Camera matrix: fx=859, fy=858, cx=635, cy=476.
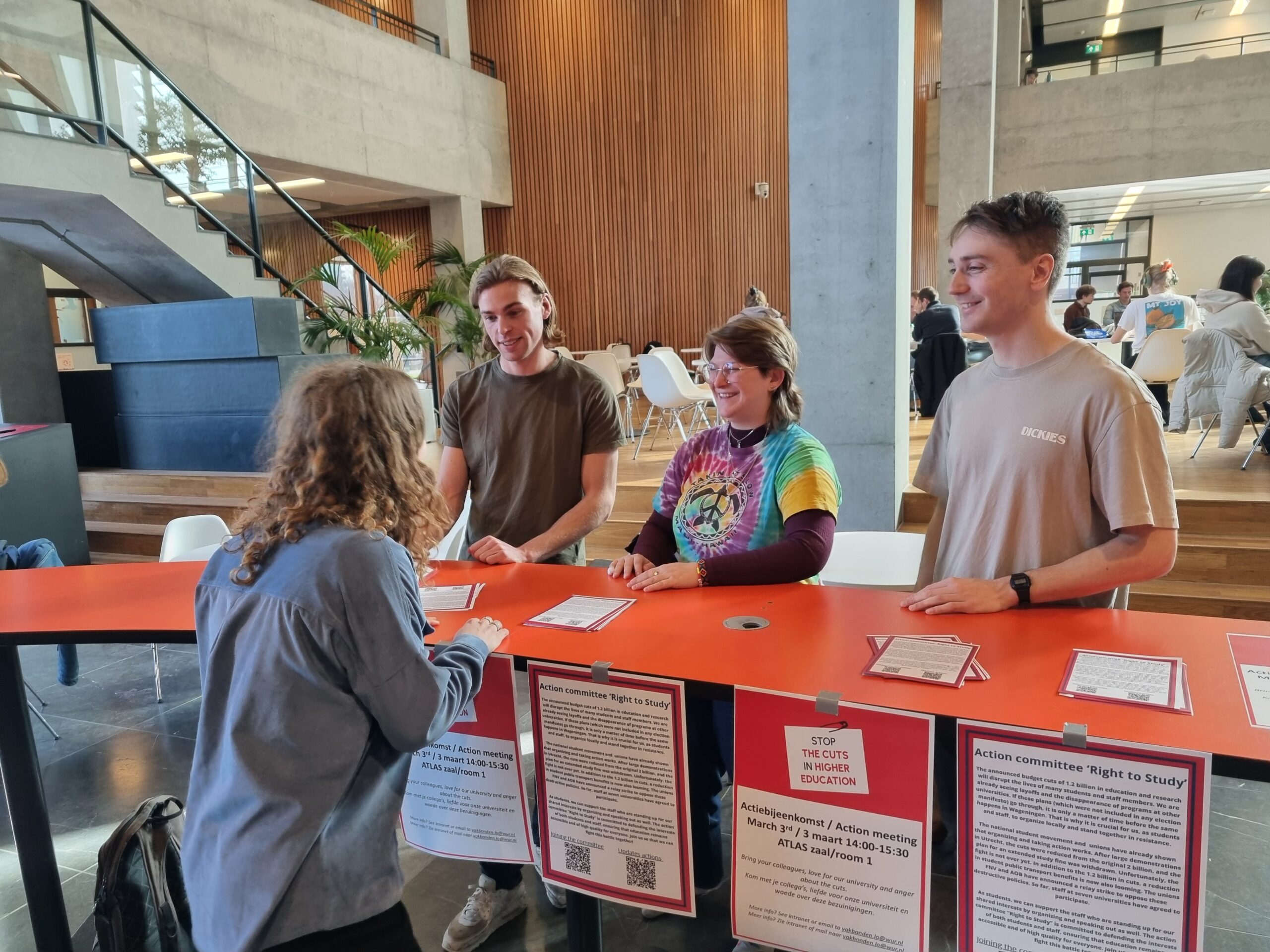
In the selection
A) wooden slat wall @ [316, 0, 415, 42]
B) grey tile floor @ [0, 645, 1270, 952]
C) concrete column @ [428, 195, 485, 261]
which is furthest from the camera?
concrete column @ [428, 195, 485, 261]

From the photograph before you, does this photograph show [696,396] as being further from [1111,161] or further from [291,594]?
[1111,161]

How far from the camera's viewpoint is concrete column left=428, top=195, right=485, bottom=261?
10523 millimetres

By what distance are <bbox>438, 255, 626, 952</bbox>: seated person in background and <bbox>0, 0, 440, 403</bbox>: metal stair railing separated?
4.83 meters

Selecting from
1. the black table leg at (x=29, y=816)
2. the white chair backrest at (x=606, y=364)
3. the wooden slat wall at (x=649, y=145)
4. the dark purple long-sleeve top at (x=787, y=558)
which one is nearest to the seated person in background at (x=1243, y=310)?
the white chair backrest at (x=606, y=364)

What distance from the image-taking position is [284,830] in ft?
3.71

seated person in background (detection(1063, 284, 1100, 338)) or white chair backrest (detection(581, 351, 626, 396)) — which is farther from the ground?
seated person in background (detection(1063, 284, 1100, 338))

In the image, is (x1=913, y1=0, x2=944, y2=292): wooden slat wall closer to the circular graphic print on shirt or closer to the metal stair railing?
the metal stair railing

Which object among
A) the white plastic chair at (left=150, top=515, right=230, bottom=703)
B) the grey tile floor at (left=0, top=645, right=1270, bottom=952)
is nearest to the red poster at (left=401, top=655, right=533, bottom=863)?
the grey tile floor at (left=0, top=645, right=1270, bottom=952)

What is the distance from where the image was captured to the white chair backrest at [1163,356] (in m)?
5.95

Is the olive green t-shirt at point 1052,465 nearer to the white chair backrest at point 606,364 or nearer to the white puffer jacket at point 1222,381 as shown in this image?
the white puffer jacket at point 1222,381

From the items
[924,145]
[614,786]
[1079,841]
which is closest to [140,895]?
[614,786]

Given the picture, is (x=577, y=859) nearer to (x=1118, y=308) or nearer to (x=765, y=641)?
(x=765, y=641)

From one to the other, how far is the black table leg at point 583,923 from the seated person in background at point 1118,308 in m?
7.61

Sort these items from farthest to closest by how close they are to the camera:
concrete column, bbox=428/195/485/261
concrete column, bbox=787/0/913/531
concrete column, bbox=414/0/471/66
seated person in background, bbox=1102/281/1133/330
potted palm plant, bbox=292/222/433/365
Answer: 1. concrete column, bbox=428/195/485/261
2. concrete column, bbox=414/0/471/66
3. seated person in background, bbox=1102/281/1133/330
4. potted palm plant, bbox=292/222/433/365
5. concrete column, bbox=787/0/913/531
